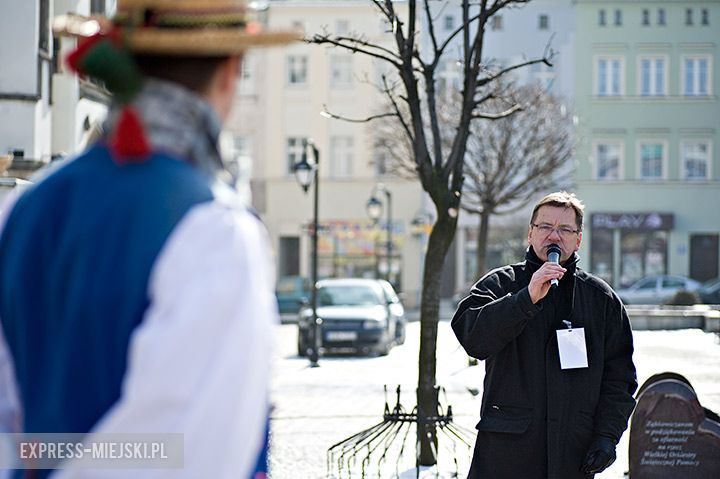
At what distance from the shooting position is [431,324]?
33.5 ft

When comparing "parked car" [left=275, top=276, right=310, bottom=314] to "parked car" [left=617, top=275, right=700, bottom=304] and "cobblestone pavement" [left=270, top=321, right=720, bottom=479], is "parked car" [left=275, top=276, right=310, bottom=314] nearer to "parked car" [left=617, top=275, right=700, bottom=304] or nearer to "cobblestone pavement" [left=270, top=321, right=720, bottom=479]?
"parked car" [left=617, top=275, right=700, bottom=304]

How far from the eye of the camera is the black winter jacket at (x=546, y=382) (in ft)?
16.9

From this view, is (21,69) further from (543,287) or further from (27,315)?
(27,315)

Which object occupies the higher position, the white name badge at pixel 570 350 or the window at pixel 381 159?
the window at pixel 381 159

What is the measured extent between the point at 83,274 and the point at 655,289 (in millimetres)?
45744

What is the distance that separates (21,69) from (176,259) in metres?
18.5

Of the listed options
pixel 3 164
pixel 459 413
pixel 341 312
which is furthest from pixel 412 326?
pixel 3 164

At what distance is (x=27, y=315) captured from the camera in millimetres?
2215

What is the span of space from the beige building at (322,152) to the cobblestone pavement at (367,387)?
23.1 m

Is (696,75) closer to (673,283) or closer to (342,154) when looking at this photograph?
(673,283)

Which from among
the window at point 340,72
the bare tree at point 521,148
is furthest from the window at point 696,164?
the bare tree at point 521,148

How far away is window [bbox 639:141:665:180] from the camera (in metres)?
54.4

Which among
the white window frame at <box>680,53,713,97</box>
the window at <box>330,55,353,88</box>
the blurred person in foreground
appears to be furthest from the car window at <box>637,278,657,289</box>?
the blurred person in foreground

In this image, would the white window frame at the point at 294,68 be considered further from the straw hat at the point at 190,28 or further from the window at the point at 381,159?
the straw hat at the point at 190,28
